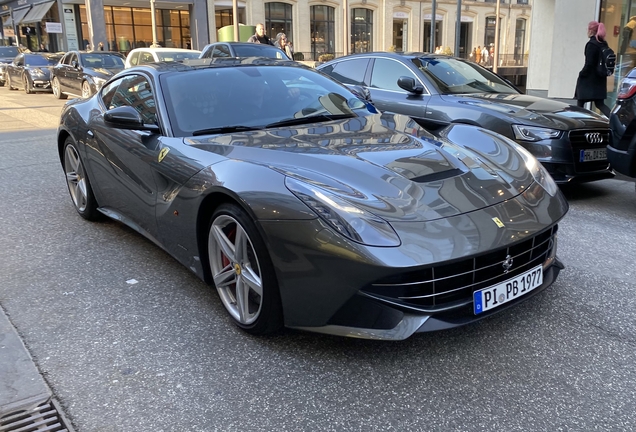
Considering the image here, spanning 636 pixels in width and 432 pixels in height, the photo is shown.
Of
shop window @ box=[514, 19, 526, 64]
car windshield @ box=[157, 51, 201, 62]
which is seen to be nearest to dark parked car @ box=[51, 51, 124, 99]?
car windshield @ box=[157, 51, 201, 62]

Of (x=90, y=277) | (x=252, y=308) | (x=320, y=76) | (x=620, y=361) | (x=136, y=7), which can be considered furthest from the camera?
(x=136, y=7)

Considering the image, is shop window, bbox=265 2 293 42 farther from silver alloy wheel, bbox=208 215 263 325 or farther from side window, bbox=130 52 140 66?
silver alloy wheel, bbox=208 215 263 325

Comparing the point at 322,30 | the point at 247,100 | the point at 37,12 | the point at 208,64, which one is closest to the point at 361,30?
the point at 322,30

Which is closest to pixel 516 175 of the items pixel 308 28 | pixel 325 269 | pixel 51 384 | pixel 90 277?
pixel 325 269

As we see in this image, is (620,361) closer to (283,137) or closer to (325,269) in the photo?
(325,269)

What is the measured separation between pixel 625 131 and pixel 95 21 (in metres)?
33.8

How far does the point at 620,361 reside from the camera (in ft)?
8.96

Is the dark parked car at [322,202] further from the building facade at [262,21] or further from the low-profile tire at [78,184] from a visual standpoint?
the building facade at [262,21]

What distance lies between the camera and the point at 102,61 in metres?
17.2

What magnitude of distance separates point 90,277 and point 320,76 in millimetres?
2277

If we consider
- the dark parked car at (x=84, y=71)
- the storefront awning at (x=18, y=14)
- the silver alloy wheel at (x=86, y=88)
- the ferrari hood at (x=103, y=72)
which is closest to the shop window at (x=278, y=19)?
the storefront awning at (x=18, y=14)

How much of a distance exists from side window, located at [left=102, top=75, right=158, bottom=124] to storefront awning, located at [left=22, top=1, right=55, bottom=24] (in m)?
37.9

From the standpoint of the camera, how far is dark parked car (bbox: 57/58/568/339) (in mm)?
2529

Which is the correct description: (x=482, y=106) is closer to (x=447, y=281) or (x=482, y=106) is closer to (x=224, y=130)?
(x=224, y=130)
